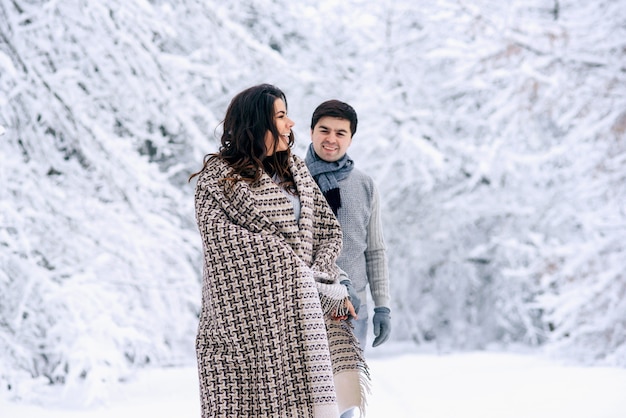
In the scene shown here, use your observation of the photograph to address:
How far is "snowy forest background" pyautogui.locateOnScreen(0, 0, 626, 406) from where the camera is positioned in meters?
7.11

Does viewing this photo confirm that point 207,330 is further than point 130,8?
No

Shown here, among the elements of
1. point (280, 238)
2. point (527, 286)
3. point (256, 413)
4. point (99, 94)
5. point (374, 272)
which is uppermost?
point (99, 94)

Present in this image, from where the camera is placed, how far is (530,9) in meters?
12.8

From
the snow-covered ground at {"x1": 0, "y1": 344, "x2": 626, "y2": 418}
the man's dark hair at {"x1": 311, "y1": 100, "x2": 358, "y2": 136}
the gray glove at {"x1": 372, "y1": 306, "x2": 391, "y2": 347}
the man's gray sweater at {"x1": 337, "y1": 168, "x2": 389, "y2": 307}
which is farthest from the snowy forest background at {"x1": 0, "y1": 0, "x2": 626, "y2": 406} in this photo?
the gray glove at {"x1": 372, "y1": 306, "x2": 391, "y2": 347}

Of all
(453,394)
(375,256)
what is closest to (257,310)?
(375,256)

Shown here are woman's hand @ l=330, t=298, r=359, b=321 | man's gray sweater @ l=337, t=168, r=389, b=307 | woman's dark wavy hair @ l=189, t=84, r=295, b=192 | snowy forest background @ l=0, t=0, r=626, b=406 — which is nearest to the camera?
woman's dark wavy hair @ l=189, t=84, r=295, b=192

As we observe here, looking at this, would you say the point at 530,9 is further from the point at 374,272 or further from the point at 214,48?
the point at 374,272

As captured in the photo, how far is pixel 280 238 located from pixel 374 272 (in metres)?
0.92

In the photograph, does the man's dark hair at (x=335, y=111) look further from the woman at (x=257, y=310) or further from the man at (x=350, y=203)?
the woman at (x=257, y=310)

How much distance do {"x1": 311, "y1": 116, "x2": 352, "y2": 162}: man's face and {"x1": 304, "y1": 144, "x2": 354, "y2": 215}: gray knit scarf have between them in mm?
33

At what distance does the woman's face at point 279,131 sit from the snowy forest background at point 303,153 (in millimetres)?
3551

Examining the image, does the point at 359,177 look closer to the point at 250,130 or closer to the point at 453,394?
the point at 250,130

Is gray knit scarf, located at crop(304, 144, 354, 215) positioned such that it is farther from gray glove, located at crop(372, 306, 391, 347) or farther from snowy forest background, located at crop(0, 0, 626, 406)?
snowy forest background, located at crop(0, 0, 626, 406)

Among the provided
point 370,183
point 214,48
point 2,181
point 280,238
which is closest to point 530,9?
point 214,48
